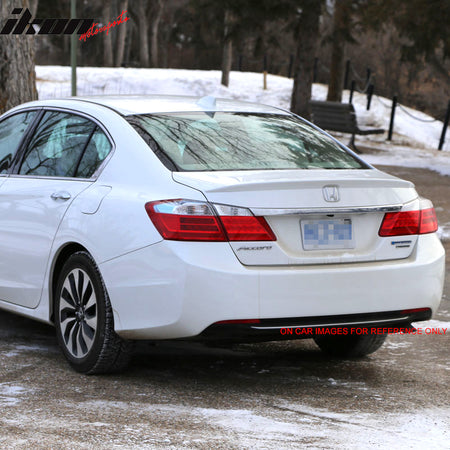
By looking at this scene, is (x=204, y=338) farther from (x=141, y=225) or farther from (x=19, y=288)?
(x=19, y=288)

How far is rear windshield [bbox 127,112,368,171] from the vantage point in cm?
510

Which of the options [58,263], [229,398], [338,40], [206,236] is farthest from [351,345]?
[338,40]

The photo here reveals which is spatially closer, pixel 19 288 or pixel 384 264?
pixel 384 264

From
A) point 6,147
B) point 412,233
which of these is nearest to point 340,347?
point 412,233

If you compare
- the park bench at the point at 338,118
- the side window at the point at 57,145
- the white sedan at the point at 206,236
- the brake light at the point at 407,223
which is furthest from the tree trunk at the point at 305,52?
the brake light at the point at 407,223

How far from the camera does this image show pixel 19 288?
580 cm

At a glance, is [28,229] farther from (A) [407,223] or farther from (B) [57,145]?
(A) [407,223]

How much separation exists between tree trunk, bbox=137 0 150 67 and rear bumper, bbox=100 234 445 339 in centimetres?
4509

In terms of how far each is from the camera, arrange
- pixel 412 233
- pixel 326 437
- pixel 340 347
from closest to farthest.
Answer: pixel 326 437
pixel 412 233
pixel 340 347

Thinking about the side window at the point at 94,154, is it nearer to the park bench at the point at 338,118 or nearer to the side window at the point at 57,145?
the side window at the point at 57,145

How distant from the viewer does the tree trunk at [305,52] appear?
22.2 m

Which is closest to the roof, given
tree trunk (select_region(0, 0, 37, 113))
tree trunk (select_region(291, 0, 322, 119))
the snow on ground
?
the snow on ground

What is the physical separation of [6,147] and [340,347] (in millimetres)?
2466

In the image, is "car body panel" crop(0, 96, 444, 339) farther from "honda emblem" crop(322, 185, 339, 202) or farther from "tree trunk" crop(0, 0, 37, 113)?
"tree trunk" crop(0, 0, 37, 113)
